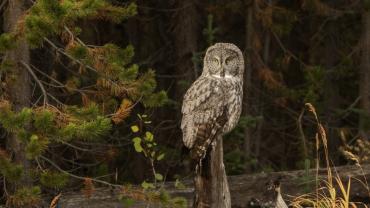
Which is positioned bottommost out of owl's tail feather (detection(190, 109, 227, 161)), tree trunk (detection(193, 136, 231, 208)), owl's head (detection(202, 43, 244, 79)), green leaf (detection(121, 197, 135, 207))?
green leaf (detection(121, 197, 135, 207))

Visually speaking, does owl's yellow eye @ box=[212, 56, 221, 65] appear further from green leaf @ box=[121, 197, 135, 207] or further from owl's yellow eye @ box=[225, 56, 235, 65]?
green leaf @ box=[121, 197, 135, 207]

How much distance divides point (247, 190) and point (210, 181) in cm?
235

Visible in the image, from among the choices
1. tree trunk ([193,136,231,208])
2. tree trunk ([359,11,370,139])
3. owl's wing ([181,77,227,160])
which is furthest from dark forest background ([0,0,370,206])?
tree trunk ([193,136,231,208])

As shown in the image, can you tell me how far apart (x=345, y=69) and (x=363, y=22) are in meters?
0.92

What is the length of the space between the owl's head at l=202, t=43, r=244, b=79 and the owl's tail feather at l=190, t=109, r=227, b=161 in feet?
1.32

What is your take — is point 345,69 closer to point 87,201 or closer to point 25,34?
point 87,201

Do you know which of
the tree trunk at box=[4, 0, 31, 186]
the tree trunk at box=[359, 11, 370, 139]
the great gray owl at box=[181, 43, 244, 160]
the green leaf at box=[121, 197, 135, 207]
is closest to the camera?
the great gray owl at box=[181, 43, 244, 160]

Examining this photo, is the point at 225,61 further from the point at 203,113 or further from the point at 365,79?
the point at 365,79

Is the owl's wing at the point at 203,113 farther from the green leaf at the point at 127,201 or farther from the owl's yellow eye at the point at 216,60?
the green leaf at the point at 127,201

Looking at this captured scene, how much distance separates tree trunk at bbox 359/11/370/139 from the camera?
1291cm

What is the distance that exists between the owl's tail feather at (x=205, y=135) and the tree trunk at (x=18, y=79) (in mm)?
2239

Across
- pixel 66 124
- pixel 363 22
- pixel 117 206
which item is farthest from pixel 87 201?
pixel 363 22

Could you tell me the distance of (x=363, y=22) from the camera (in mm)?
13070

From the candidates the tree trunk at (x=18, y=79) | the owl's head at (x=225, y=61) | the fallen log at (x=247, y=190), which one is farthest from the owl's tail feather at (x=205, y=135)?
the tree trunk at (x=18, y=79)
